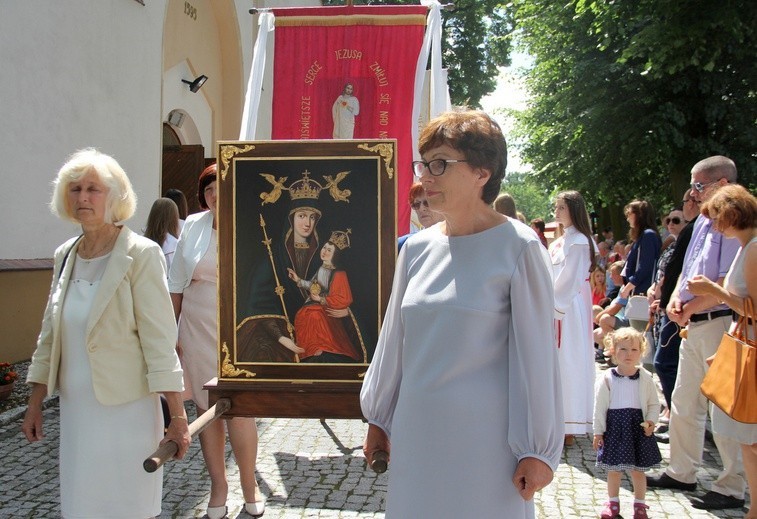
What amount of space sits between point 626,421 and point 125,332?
2.98 metres

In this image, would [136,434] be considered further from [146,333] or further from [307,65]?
[307,65]

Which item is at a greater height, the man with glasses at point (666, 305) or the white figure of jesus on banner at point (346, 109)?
the white figure of jesus on banner at point (346, 109)

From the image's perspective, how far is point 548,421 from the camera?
238 cm

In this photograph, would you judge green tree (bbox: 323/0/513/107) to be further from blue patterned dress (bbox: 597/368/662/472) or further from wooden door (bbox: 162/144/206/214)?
blue patterned dress (bbox: 597/368/662/472)

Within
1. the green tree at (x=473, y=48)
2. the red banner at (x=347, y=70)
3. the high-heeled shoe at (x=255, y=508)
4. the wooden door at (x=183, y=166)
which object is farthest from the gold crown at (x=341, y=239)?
the green tree at (x=473, y=48)

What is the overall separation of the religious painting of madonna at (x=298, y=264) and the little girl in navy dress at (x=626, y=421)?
69.5 inches

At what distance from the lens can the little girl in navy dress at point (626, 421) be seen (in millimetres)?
4645

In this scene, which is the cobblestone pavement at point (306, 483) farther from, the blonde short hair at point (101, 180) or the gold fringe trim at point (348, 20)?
the gold fringe trim at point (348, 20)

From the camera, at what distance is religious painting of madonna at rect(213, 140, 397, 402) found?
378cm

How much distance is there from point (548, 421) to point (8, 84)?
8197mm

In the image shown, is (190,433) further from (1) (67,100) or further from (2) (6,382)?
(1) (67,100)

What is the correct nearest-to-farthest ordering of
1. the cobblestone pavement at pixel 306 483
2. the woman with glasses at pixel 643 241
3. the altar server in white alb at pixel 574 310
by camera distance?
the cobblestone pavement at pixel 306 483
the altar server in white alb at pixel 574 310
the woman with glasses at pixel 643 241

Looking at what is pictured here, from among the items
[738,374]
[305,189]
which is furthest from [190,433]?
[738,374]

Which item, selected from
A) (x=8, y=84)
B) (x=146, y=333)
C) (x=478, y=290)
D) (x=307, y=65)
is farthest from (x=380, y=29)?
(x=478, y=290)
